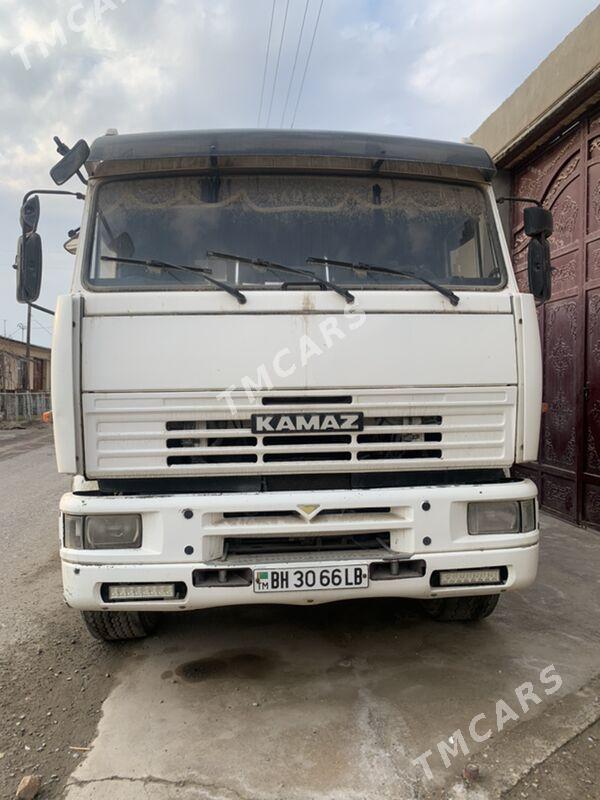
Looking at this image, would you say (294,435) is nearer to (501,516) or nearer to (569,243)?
(501,516)

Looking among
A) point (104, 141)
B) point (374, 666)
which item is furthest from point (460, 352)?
point (104, 141)

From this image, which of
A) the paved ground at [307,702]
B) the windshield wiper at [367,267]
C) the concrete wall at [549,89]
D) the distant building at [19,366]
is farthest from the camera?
the distant building at [19,366]

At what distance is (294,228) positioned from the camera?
3.10 metres

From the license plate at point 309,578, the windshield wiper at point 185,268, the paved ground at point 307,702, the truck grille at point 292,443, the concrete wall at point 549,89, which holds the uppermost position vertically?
the concrete wall at point 549,89

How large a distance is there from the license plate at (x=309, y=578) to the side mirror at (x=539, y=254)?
1.96m

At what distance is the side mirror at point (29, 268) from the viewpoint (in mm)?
3166

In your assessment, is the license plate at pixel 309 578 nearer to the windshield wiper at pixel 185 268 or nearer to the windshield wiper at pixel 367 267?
the windshield wiper at pixel 185 268

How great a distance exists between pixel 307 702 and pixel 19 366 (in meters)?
31.1

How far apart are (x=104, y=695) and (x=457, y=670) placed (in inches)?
71.7

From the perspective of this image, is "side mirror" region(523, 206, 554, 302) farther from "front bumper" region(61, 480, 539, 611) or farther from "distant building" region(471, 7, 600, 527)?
"distant building" region(471, 7, 600, 527)

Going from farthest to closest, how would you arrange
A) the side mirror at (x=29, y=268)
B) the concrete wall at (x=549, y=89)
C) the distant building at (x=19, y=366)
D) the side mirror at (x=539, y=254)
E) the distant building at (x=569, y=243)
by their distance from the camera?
the distant building at (x=19, y=366), the distant building at (x=569, y=243), the concrete wall at (x=549, y=89), the side mirror at (x=539, y=254), the side mirror at (x=29, y=268)

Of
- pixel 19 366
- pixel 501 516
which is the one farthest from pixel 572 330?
pixel 19 366

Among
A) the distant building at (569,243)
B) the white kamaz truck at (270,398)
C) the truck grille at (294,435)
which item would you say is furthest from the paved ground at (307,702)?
the distant building at (569,243)

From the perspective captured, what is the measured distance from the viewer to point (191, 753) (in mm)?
2441
